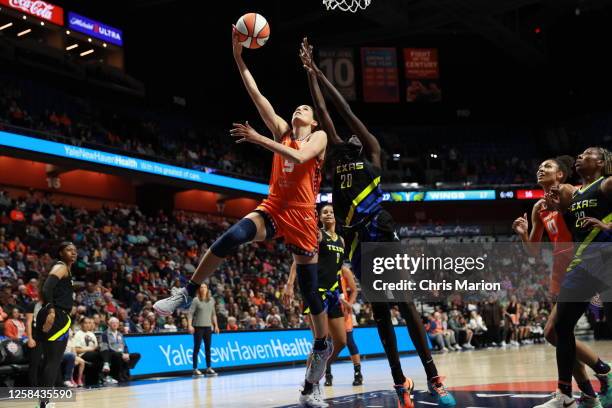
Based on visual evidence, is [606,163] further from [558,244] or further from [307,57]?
[307,57]

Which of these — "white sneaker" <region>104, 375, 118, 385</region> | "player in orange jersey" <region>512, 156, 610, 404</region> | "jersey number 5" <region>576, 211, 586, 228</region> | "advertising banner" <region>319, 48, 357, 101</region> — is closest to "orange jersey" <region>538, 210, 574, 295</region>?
"player in orange jersey" <region>512, 156, 610, 404</region>

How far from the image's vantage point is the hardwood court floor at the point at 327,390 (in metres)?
7.63

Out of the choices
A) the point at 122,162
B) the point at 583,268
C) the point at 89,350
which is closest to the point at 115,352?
the point at 89,350

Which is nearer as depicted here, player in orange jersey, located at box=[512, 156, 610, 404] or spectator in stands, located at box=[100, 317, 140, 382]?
player in orange jersey, located at box=[512, 156, 610, 404]

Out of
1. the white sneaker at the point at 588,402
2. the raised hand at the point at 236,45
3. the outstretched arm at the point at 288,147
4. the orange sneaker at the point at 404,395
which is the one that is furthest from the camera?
the raised hand at the point at 236,45

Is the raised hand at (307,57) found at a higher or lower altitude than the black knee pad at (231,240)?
higher

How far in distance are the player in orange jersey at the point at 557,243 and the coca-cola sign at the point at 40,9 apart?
24844 mm

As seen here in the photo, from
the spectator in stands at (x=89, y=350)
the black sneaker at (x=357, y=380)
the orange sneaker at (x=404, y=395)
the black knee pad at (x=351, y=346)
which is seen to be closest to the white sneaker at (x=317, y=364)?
the orange sneaker at (x=404, y=395)

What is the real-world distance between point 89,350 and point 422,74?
95.9 ft

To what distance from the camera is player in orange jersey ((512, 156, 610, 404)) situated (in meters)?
6.30

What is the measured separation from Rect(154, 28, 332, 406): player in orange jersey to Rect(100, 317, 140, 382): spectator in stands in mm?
7266

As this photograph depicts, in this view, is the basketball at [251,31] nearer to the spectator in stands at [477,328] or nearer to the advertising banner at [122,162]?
the advertising banner at [122,162]

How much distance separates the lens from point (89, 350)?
12.7m

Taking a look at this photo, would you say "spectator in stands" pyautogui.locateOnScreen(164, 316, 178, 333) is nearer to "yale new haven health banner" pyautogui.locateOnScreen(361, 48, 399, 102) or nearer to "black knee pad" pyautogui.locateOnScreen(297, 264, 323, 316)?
"black knee pad" pyautogui.locateOnScreen(297, 264, 323, 316)
